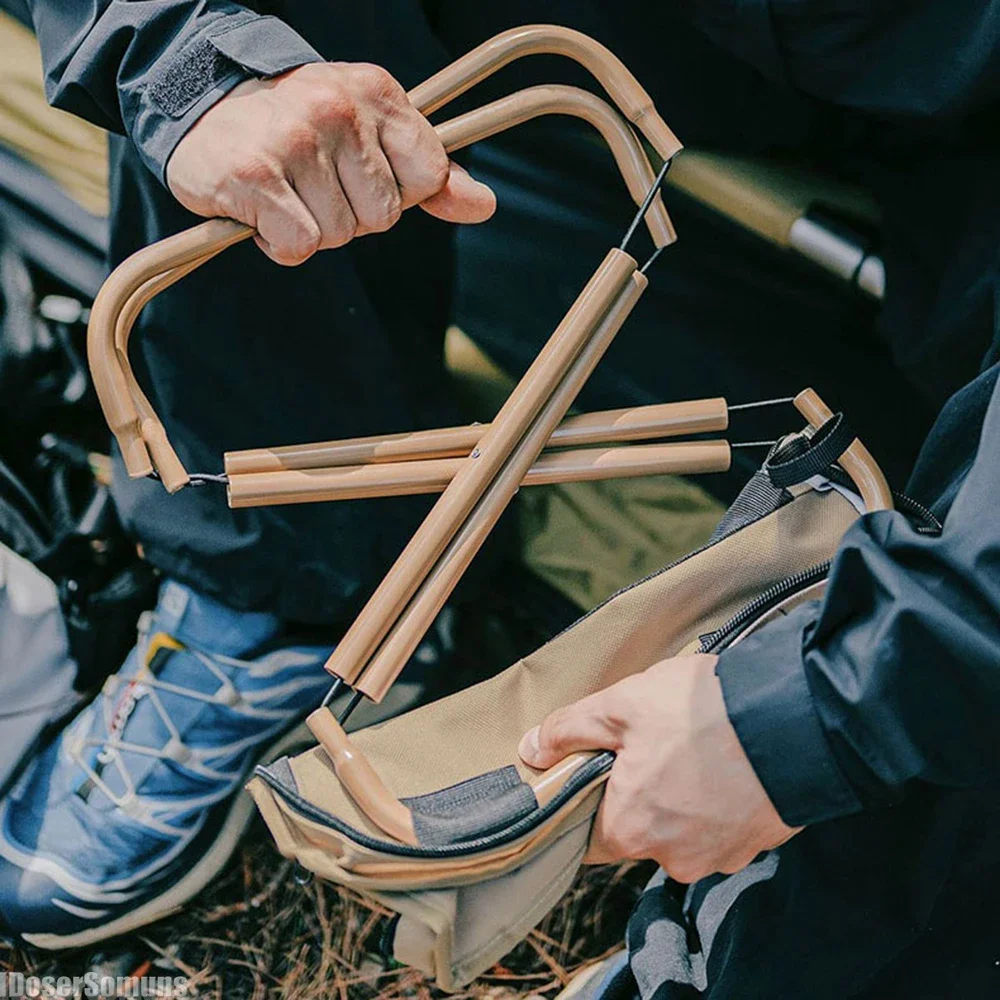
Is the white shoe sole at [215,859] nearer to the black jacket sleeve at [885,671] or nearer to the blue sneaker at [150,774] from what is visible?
the blue sneaker at [150,774]

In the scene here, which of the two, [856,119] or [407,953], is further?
[856,119]

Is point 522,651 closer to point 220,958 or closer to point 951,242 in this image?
point 220,958

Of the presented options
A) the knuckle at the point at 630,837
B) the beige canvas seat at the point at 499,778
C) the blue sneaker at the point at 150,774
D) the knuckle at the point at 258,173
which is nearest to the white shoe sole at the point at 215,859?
the blue sneaker at the point at 150,774

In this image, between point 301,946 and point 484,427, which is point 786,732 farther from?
point 301,946

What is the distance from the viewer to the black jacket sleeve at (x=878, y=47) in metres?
0.71

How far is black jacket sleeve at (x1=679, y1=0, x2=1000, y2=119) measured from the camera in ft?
2.33

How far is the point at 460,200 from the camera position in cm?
72

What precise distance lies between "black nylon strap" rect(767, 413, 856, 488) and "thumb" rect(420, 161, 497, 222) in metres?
0.27

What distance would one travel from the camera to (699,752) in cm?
66

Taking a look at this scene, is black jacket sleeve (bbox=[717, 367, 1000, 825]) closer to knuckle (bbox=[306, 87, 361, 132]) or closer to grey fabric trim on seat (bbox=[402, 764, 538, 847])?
grey fabric trim on seat (bbox=[402, 764, 538, 847])

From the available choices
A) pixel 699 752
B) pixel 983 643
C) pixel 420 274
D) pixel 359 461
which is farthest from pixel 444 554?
pixel 420 274

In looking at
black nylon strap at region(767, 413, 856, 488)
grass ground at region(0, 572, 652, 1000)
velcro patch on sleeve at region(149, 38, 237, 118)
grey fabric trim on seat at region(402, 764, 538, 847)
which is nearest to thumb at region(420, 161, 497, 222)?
velcro patch on sleeve at region(149, 38, 237, 118)

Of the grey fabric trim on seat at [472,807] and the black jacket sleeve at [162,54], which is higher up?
the black jacket sleeve at [162,54]

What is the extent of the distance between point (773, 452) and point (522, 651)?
565 mm
